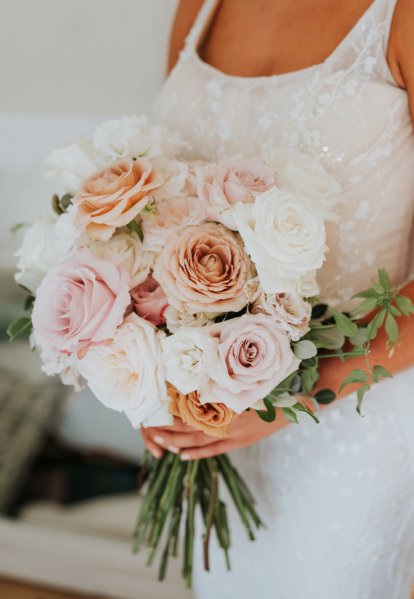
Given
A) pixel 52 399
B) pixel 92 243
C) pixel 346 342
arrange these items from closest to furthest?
pixel 92 243 → pixel 346 342 → pixel 52 399

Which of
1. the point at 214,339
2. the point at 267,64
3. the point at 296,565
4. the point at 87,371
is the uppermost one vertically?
the point at 267,64

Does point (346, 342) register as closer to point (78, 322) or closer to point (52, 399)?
point (78, 322)

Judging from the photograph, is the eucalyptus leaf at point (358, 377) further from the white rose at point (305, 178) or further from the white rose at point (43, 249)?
the white rose at point (43, 249)

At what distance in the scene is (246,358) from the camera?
721 millimetres

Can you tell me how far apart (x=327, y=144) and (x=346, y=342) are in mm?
305

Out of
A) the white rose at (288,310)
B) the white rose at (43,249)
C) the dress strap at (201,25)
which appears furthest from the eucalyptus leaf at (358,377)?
the dress strap at (201,25)

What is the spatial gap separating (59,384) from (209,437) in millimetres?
1362

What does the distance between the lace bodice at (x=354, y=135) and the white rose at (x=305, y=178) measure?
79 mm

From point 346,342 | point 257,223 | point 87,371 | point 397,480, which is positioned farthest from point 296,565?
point 257,223

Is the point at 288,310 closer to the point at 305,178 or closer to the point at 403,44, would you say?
the point at 305,178

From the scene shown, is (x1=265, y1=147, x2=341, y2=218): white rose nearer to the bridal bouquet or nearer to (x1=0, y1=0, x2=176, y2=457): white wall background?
the bridal bouquet

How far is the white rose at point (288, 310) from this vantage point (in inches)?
28.7

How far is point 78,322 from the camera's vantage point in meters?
0.75

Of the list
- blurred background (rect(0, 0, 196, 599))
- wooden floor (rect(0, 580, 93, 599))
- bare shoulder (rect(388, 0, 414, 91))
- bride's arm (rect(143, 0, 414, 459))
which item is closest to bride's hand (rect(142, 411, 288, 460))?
bride's arm (rect(143, 0, 414, 459))
